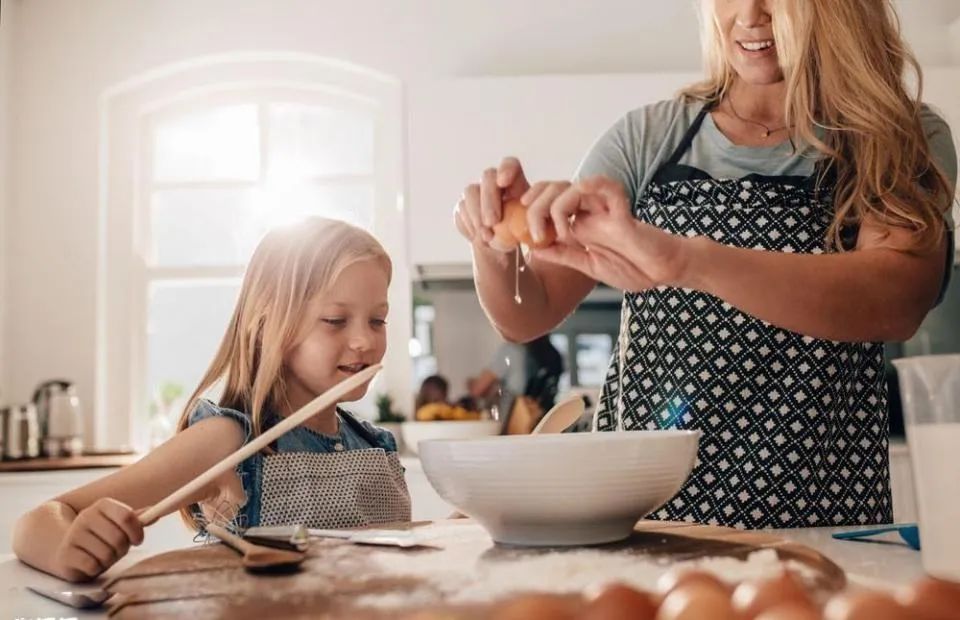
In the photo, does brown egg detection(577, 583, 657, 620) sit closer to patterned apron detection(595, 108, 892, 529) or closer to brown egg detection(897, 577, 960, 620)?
brown egg detection(897, 577, 960, 620)

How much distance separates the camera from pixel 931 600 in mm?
439

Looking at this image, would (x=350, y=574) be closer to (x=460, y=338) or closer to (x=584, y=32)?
(x=460, y=338)

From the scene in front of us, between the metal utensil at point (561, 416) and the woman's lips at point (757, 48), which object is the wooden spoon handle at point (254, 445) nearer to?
the metal utensil at point (561, 416)

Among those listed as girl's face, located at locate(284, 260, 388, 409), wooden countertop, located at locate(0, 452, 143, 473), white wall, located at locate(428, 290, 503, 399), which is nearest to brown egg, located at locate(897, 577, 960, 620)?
girl's face, located at locate(284, 260, 388, 409)

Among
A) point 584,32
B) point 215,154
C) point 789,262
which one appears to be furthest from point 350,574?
point 215,154

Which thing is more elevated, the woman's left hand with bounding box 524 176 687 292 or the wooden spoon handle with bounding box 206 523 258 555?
the woman's left hand with bounding box 524 176 687 292

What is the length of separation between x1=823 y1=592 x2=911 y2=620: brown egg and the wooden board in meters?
0.10

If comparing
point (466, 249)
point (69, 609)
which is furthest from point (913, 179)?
point (466, 249)

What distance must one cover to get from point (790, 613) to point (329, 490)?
74 cm

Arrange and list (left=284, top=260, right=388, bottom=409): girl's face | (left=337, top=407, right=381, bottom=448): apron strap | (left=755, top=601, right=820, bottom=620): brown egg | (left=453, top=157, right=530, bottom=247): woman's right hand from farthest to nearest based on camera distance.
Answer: (left=337, top=407, right=381, bottom=448): apron strap → (left=284, top=260, right=388, bottom=409): girl's face → (left=453, top=157, right=530, bottom=247): woman's right hand → (left=755, top=601, right=820, bottom=620): brown egg

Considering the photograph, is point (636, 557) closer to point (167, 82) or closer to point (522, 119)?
point (522, 119)

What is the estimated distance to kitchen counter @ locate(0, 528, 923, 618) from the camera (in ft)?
1.94

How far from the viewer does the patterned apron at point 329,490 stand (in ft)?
3.48

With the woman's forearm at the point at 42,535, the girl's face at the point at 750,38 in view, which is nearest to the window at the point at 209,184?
the girl's face at the point at 750,38
